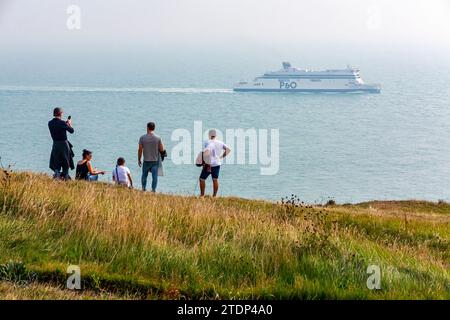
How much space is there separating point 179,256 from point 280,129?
120 m

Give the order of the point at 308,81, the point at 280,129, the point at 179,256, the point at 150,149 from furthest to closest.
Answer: the point at 308,81 → the point at 280,129 → the point at 150,149 → the point at 179,256

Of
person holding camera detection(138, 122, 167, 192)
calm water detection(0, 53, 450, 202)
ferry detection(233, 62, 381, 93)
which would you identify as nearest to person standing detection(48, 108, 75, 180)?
person holding camera detection(138, 122, 167, 192)

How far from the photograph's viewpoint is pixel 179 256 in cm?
955

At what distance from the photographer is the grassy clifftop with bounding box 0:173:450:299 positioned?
8.81 metres

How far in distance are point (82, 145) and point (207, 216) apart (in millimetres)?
98299

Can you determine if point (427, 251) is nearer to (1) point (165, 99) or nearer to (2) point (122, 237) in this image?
(2) point (122, 237)

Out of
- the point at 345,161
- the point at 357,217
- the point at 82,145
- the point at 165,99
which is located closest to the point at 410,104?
the point at 165,99

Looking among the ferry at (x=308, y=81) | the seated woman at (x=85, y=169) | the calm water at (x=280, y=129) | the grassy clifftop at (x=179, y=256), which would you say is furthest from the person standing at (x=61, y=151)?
the ferry at (x=308, y=81)

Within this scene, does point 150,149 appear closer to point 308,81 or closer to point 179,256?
point 179,256

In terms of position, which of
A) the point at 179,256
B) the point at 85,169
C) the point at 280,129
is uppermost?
the point at 280,129

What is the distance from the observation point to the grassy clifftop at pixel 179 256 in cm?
881

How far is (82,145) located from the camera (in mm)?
108000

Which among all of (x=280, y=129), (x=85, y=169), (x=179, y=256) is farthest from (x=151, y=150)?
(x=280, y=129)

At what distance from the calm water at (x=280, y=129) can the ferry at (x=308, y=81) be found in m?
3.04
